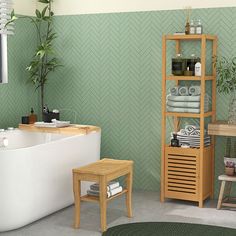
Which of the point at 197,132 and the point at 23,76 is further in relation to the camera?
the point at 23,76

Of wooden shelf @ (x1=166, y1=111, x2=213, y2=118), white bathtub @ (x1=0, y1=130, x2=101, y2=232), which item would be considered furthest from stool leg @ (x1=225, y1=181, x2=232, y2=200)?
white bathtub @ (x1=0, y1=130, x2=101, y2=232)

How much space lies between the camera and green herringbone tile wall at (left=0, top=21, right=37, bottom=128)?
6.10m

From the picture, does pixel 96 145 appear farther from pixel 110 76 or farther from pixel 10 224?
pixel 10 224

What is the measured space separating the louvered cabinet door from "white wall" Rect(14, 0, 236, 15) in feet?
5.17

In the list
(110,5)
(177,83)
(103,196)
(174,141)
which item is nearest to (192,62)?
(177,83)

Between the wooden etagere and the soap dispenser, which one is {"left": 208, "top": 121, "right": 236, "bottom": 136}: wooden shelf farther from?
the soap dispenser

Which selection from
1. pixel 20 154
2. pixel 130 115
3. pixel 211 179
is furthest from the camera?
pixel 130 115

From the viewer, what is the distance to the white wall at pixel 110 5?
18.6 ft

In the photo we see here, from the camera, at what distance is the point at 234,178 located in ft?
17.3

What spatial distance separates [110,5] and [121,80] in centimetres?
86

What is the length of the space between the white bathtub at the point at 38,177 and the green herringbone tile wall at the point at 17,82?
551 mm

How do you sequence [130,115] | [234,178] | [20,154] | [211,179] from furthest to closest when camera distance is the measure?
[130,115], [211,179], [234,178], [20,154]

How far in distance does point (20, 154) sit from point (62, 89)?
210 centimetres

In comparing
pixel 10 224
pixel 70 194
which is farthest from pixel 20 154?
pixel 70 194
